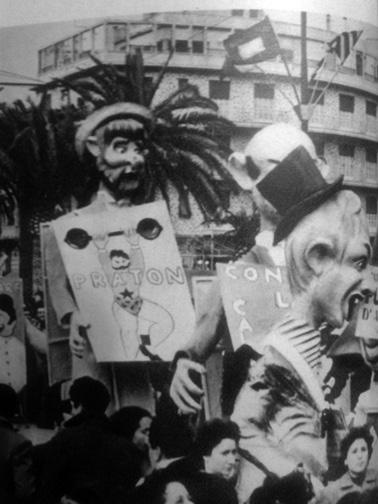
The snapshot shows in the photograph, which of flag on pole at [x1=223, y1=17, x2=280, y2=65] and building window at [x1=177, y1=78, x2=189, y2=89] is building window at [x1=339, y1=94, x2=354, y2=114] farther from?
building window at [x1=177, y1=78, x2=189, y2=89]

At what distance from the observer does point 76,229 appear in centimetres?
400

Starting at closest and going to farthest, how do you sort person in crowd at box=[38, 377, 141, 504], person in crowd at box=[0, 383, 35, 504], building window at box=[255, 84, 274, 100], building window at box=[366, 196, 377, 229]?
person in crowd at box=[38, 377, 141, 504], person in crowd at box=[0, 383, 35, 504], building window at box=[255, 84, 274, 100], building window at box=[366, 196, 377, 229]

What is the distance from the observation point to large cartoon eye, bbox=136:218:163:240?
398cm

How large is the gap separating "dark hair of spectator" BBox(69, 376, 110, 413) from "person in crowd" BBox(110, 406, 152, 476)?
64mm

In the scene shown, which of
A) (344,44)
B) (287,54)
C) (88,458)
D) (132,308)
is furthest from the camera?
(344,44)

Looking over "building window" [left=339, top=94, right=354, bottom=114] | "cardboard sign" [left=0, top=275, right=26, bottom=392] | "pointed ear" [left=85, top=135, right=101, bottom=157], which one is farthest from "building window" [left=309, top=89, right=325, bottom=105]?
"cardboard sign" [left=0, top=275, right=26, bottom=392]

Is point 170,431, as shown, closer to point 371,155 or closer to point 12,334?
point 12,334

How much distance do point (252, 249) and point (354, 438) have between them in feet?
2.77

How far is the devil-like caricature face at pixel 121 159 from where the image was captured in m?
4.00

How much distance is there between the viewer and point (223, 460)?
3938 mm

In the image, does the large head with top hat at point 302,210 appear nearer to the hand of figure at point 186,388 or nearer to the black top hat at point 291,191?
the black top hat at point 291,191

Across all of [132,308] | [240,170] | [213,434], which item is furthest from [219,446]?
[240,170]

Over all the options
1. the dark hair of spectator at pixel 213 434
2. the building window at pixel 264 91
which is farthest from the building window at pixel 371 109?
the dark hair of spectator at pixel 213 434

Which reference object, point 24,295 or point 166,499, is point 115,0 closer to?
point 24,295
